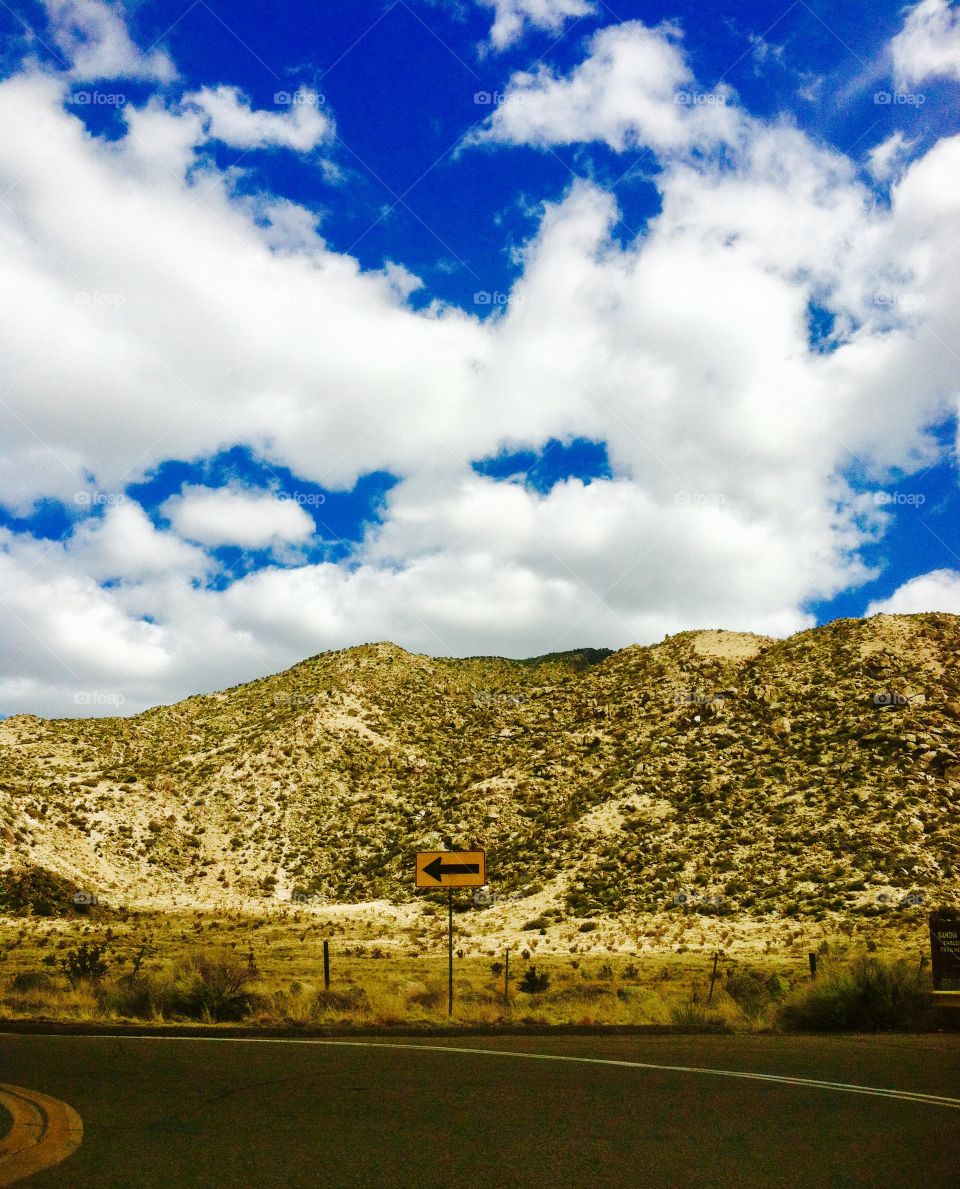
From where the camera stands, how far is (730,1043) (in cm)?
1394

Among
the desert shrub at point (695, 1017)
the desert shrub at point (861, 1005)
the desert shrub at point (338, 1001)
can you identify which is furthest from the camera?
the desert shrub at point (338, 1001)

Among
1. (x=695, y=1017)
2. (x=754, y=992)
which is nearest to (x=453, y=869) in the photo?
(x=695, y=1017)

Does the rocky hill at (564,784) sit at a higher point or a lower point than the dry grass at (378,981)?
higher

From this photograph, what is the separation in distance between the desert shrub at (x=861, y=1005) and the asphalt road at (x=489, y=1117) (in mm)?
3825

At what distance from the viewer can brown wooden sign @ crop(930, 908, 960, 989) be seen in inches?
651

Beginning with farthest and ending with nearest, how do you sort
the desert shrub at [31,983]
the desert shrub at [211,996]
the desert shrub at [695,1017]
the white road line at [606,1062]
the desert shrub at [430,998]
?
the desert shrub at [31,983]
the desert shrub at [430,998]
the desert shrub at [211,996]
the desert shrub at [695,1017]
the white road line at [606,1062]

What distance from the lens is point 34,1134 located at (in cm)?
756

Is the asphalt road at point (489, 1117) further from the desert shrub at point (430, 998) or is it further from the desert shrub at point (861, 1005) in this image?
the desert shrub at point (430, 998)

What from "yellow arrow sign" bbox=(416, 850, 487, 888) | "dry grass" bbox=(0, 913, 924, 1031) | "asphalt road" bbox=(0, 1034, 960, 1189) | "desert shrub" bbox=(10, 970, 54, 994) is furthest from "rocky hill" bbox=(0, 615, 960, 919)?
"asphalt road" bbox=(0, 1034, 960, 1189)

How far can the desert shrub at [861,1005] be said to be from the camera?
54.2 ft

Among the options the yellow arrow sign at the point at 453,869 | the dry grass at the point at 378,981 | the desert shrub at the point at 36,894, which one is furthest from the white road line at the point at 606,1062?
the desert shrub at the point at 36,894

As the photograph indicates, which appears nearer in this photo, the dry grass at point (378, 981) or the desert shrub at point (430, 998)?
the dry grass at point (378, 981)

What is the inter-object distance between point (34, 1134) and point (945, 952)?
1533cm

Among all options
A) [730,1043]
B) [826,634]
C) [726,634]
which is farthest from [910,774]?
[730,1043]
